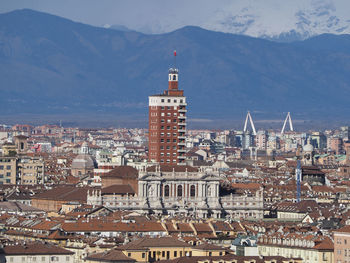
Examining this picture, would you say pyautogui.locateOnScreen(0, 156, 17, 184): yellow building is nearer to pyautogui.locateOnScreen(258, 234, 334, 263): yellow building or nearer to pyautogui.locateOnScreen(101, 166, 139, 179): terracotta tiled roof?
pyautogui.locateOnScreen(101, 166, 139, 179): terracotta tiled roof

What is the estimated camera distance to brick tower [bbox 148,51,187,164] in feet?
498

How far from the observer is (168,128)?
153 metres

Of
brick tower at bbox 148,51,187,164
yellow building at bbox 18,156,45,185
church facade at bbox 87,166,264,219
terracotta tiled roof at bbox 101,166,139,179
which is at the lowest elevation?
church facade at bbox 87,166,264,219

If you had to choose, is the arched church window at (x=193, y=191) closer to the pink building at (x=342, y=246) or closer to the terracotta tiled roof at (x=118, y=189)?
the terracotta tiled roof at (x=118, y=189)

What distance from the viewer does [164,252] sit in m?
82.8

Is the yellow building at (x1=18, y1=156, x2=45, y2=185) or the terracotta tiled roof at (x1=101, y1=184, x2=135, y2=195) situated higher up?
the yellow building at (x1=18, y1=156, x2=45, y2=185)

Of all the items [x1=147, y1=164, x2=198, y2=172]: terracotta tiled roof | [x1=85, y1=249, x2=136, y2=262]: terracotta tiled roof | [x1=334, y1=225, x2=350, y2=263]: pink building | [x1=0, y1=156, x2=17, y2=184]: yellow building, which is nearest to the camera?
[x1=85, y1=249, x2=136, y2=262]: terracotta tiled roof

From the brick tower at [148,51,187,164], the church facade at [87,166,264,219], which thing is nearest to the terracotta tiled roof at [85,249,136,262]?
the church facade at [87,166,264,219]

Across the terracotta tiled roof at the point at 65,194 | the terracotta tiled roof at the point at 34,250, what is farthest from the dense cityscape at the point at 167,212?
the terracotta tiled roof at the point at 65,194

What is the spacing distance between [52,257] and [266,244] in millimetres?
12939

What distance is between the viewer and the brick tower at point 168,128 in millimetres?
151750

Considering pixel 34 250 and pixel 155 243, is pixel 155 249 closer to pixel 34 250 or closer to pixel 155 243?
pixel 155 243

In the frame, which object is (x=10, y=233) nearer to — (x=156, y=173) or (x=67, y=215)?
(x=67, y=215)

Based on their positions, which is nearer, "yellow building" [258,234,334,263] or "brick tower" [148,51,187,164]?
"yellow building" [258,234,334,263]
